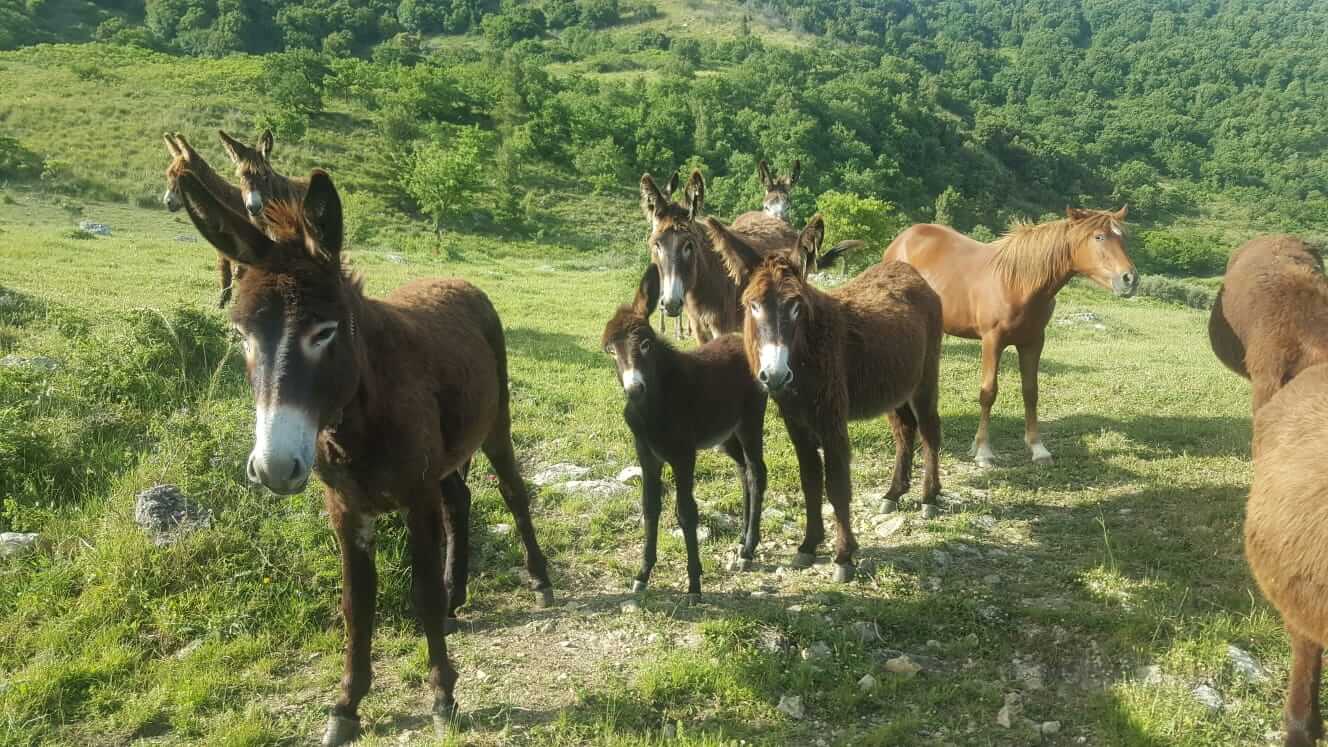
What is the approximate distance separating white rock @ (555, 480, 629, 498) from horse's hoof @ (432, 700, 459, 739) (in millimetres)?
2777

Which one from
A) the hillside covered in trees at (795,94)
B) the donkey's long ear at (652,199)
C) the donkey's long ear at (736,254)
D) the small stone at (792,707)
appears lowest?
the small stone at (792,707)

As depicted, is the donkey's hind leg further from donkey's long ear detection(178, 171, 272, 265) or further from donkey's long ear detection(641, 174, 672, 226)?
donkey's long ear detection(641, 174, 672, 226)

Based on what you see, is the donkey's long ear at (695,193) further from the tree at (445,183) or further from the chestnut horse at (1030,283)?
the tree at (445,183)

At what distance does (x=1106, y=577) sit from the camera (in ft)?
16.4

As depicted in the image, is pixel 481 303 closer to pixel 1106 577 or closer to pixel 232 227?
pixel 232 227

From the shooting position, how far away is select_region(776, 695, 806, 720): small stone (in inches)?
147

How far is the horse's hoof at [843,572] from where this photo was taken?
5.09 meters

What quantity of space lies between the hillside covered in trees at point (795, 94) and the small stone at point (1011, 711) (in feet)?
92.9

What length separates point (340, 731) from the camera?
357 centimetres

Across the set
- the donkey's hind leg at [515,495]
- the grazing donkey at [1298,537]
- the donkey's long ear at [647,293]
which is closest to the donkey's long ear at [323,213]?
the donkey's hind leg at [515,495]

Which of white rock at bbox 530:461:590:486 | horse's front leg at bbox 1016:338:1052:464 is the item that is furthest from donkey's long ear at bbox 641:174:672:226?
horse's front leg at bbox 1016:338:1052:464

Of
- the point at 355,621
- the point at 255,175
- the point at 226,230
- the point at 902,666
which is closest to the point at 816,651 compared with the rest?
the point at 902,666

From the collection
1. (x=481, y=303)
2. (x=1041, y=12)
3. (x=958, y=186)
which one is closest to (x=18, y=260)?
(x=481, y=303)

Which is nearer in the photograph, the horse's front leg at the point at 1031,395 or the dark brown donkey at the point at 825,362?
the dark brown donkey at the point at 825,362
